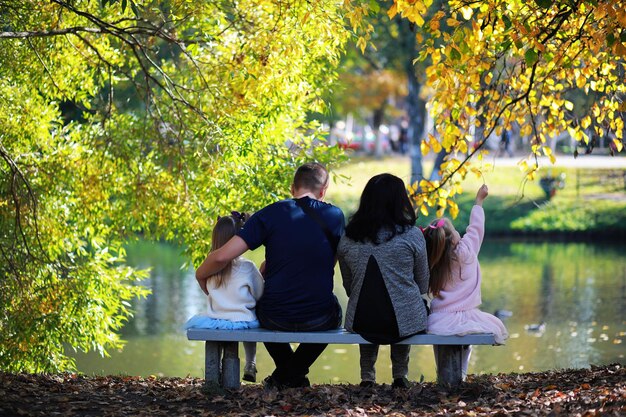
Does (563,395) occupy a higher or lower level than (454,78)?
lower

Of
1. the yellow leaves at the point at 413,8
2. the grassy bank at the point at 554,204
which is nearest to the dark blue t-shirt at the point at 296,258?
the yellow leaves at the point at 413,8

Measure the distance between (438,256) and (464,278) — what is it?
214 millimetres

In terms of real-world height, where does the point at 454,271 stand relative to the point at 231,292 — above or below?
above

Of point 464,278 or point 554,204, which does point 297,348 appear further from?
point 554,204

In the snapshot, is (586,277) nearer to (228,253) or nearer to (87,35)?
(87,35)

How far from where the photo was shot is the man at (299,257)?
234 inches

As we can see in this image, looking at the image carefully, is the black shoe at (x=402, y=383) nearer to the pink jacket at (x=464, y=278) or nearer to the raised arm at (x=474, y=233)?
the pink jacket at (x=464, y=278)

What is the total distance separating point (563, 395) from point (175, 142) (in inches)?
237

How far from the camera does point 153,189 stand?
1039cm

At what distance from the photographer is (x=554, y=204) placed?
2866 cm

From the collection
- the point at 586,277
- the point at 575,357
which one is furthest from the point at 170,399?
the point at 586,277

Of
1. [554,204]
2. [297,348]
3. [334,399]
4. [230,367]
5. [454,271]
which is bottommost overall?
[334,399]

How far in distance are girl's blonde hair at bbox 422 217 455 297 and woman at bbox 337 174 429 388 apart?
18cm

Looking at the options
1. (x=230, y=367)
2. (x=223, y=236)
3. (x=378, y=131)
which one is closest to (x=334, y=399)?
(x=230, y=367)
